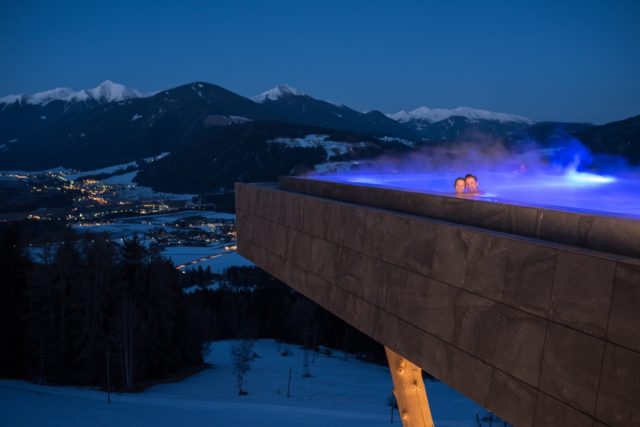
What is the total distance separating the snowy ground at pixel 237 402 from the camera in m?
27.6

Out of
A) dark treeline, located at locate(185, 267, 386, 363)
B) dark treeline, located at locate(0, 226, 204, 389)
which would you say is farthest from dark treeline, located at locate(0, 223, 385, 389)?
dark treeline, located at locate(185, 267, 386, 363)

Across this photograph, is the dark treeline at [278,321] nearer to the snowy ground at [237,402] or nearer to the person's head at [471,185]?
the snowy ground at [237,402]

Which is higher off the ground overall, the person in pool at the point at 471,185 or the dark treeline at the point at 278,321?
the person in pool at the point at 471,185

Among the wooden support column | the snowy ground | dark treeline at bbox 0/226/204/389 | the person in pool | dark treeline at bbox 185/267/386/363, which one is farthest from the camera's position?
dark treeline at bbox 185/267/386/363

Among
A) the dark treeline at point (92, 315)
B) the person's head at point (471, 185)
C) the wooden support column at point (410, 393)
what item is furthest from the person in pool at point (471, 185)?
the dark treeline at point (92, 315)

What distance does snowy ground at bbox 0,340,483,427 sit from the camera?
27.6m

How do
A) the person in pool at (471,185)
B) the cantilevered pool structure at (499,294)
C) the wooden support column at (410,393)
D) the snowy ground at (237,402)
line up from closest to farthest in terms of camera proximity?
the cantilevered pool structure at (499,294) < the person in pool at (471,185) < the wooden support column at (410,393) < the snowy ground at (237,402)

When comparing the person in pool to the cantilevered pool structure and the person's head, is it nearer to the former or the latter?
the person's head

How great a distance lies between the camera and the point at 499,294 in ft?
15.2

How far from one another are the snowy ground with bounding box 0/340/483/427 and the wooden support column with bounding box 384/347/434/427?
2275 centimetres

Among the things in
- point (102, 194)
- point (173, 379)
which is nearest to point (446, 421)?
point (173, 379)

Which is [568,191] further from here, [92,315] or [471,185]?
[92,315]

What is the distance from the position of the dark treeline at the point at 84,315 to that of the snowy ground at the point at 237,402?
→ 1954mm

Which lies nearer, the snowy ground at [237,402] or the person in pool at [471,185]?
the person in pool at [471,185]
